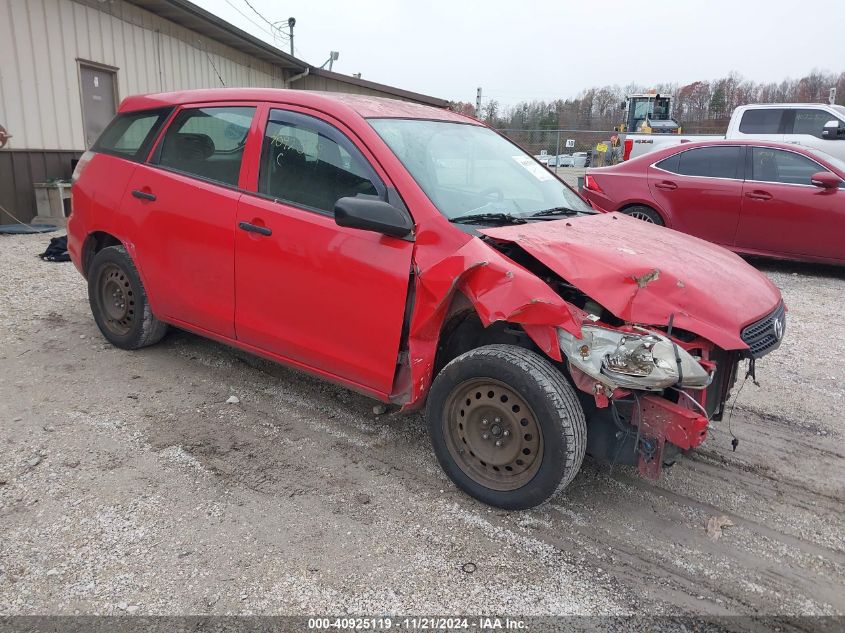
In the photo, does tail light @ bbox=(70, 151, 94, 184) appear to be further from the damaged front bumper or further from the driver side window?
the damaged front bumper

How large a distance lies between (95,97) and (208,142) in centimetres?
848

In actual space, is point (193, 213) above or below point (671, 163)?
below

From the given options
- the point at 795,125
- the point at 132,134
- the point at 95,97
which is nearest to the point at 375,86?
the point at 95,97

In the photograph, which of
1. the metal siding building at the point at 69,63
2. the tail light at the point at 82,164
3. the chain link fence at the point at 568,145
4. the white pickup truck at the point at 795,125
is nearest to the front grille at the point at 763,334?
the tail light at the point at 82,164

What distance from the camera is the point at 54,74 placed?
9.75 m

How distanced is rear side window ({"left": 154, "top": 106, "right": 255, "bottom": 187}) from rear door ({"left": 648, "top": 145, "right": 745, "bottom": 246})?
600cm

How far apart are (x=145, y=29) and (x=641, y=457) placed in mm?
12329

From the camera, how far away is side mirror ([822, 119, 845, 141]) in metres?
9.99

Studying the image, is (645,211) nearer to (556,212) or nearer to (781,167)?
(781,167)

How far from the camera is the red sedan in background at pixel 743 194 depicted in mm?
7234

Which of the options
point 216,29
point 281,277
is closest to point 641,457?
point 281,277

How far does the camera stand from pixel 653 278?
103 inches

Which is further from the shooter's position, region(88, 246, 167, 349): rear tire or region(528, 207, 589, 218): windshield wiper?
region(88, 246, 167, 349): rear tire

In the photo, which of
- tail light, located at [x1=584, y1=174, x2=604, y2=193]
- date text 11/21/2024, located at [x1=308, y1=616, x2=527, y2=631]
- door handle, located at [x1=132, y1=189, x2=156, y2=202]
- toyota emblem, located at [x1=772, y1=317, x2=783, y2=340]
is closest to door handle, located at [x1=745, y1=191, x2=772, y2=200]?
tail light, located at [x1=584, y1=174, x2=604, y2=193]
